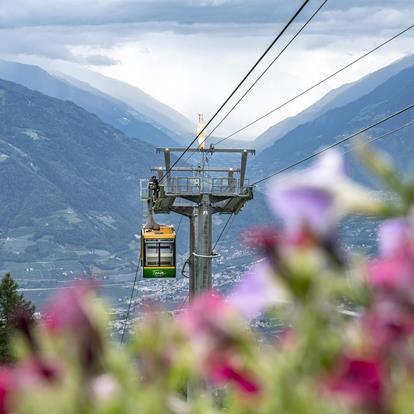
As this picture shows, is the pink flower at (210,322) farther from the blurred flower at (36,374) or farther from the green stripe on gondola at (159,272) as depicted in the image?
the green stripe on gondola at (159,272)

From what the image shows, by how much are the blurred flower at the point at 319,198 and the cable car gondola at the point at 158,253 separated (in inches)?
981

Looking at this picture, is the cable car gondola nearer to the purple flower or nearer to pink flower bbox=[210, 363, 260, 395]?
pink flower bbox=[210, 363, 260, 395]

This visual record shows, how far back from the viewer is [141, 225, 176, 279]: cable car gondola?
85.8 ft

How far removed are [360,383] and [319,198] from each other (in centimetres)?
17

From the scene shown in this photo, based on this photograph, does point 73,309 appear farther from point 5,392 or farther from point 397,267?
point 397,267

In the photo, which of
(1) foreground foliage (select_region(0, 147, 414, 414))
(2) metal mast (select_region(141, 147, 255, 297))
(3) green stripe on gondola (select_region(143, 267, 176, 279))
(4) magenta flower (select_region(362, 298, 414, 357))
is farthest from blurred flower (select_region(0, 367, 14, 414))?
(3) green stripe on gondola (select_region(143, 267, 176, 279))

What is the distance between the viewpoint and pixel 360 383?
795 mm

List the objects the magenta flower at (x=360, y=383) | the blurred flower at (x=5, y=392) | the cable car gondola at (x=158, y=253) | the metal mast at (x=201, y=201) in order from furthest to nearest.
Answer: the cable car gondola at (x=158, y=253)
the metal mast at (x=201, y=201)
the blurred flower at (x=5, y=392)
the magenta flower at (x=360, y=383)

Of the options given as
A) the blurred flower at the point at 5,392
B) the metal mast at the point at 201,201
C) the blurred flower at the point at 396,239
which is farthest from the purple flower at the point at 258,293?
the metal mast at the point at 201,201

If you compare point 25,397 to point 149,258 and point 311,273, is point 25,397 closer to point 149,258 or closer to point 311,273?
point 311,273

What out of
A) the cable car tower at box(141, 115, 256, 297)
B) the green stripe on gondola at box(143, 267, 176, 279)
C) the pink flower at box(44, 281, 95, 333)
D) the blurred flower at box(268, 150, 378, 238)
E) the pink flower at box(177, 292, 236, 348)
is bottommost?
the green stripe on gondola at box(143, 267, 176, 279)

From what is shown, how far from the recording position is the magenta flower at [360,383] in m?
0.78

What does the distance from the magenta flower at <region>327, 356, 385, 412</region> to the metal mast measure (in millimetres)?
20162

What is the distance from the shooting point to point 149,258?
2656 centimetres
